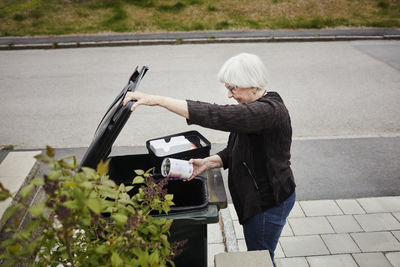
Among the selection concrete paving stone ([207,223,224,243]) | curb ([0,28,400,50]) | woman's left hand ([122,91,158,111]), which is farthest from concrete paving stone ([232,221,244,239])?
curb ([0,28,400,50])

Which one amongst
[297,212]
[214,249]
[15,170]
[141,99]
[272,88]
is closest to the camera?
[141,99]

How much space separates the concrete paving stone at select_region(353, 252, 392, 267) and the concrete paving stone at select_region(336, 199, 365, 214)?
0.65 m

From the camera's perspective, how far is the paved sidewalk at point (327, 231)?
317cm

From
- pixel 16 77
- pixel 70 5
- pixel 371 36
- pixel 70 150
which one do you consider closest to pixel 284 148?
pixel 70 150

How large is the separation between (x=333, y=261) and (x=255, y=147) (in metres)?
1.85

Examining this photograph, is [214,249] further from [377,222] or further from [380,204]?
[380,204]

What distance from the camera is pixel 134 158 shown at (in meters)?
2.54

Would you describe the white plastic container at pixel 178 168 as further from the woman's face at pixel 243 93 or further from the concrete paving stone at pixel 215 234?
the concrete paving stone at pixel 215 234

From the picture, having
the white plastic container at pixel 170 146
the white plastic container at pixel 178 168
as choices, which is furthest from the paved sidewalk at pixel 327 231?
the white plastic container at pixel 178 168

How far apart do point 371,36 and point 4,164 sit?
1194 centimetres

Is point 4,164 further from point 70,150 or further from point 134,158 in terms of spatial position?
point 70,150

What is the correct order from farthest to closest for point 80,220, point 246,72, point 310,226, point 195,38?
point 195,38 < point 310,226 < point 246,72 < point 80,220

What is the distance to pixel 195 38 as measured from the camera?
37.4 feet

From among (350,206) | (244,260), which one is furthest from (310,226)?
(244,260)
